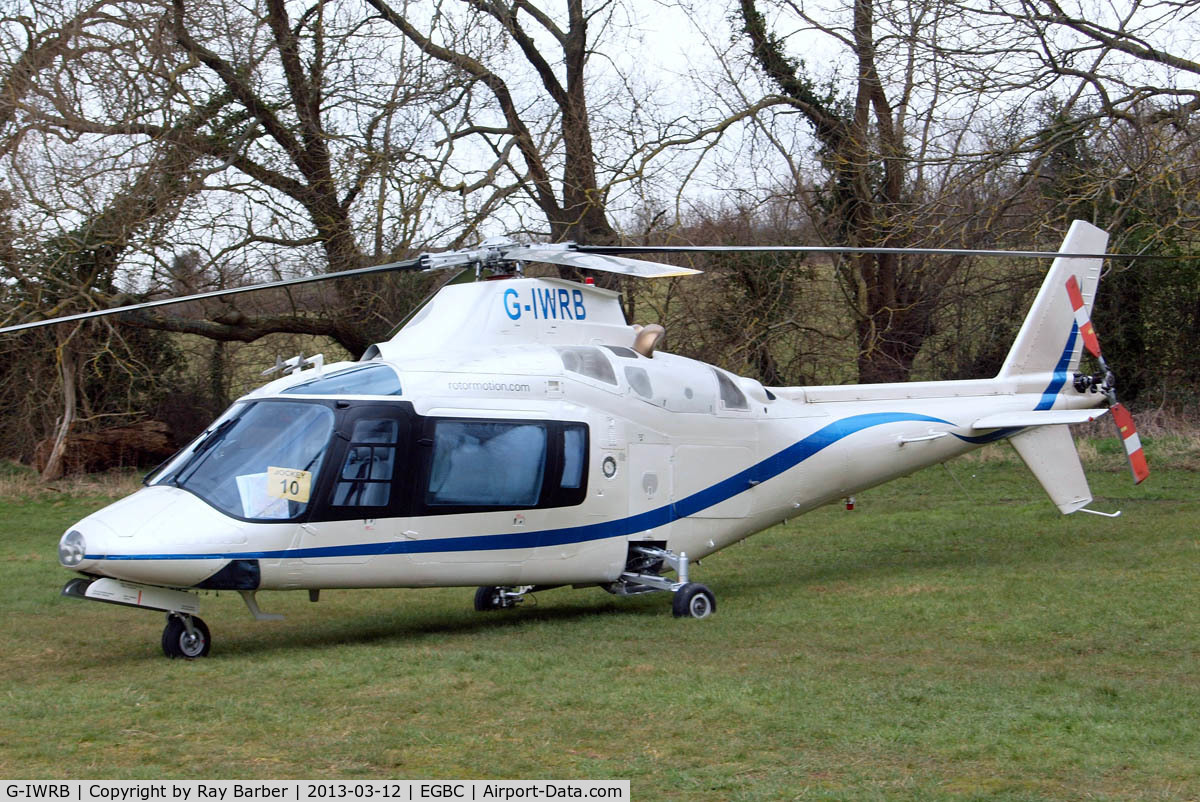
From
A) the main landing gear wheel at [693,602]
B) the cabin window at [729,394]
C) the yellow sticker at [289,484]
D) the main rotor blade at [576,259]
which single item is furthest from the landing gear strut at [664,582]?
the yellow sticker at [289,484]

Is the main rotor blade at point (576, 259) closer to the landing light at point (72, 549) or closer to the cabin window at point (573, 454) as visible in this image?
the cabin window at point (573, 454)

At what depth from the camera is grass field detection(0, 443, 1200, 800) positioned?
5469mm

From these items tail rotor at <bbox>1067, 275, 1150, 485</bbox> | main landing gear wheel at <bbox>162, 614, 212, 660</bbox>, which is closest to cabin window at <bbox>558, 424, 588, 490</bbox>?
main landing gear wheel at <bbox>162, 614, 212, 660</bbox>

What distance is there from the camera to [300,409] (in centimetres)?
863

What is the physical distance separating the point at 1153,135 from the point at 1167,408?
8.74 meters

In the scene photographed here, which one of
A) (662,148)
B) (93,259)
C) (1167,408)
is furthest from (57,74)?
(1167,408)

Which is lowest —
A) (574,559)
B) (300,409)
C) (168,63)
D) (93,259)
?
(574,559)

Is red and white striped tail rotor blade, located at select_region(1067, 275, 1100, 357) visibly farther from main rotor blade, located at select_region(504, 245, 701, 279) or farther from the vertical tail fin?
main rotor blade, located at select_region(504, 245, 701, 279)

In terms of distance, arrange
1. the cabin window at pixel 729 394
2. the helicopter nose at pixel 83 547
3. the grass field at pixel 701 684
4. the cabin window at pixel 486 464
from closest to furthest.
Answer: the grass field at pixel 701 684
the helicopter nose at pixel 83 547
the cabin window at pixel 486 464
the cabin window at pixel 729 394

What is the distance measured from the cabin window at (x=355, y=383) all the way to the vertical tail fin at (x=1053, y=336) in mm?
7347

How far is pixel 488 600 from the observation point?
36.4 feet

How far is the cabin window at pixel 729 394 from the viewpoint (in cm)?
1105

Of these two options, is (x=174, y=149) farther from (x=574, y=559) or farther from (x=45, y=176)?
(x=574, y=559)

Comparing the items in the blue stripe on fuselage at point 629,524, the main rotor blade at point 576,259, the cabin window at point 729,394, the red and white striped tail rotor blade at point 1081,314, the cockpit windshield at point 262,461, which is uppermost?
the main rotor blade at point 576,259
